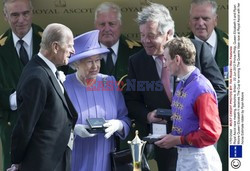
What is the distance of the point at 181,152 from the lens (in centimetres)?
379

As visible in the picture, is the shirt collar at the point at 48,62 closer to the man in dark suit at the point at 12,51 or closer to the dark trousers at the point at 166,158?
the man in dark suit at the point at 12,51

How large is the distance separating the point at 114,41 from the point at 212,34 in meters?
0.80

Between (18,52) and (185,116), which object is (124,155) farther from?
(18,52)

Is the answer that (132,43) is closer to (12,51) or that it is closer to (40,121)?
(12,51)

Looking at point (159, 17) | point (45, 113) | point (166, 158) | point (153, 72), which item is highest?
point (159, 17)

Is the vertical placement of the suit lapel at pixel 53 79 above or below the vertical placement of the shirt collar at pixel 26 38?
below

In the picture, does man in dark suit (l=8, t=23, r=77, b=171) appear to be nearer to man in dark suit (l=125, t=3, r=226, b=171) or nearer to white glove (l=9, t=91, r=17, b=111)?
man in dark suit (l=125, t=3, r=226, b=171)

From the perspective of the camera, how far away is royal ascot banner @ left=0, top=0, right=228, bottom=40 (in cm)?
468

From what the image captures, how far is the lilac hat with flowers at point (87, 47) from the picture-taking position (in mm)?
4176

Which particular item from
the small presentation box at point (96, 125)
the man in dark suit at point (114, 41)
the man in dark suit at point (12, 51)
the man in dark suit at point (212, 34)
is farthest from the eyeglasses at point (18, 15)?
the man in dark suit at point (212, 34)

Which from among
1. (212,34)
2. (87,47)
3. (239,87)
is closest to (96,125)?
(87,47)

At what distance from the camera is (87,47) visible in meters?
4.23

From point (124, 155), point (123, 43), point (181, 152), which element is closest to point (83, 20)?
point (123, 43)

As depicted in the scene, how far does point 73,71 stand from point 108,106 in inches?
→ 18.1
